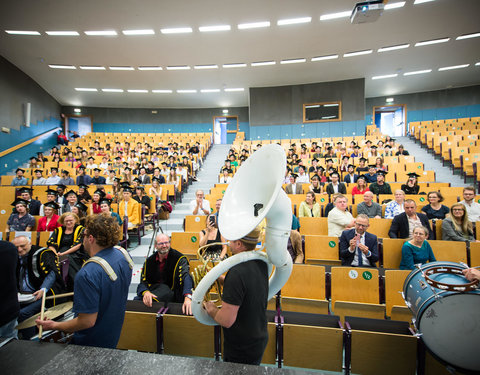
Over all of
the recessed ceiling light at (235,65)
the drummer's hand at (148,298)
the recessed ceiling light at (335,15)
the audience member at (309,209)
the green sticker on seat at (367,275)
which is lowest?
the drummer's hand at (148,298)

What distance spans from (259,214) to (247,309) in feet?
1.52

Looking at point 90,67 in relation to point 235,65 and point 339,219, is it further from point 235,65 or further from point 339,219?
point 339,219

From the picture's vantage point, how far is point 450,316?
1.49 m

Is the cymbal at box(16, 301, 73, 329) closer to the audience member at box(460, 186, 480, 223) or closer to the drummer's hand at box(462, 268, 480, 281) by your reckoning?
the drummer's hand at box(462, 268, 480, 281)

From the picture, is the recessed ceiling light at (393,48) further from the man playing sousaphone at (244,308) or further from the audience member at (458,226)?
the man playing sousaphone at (244,308)

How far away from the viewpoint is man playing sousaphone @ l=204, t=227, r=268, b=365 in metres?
1.15

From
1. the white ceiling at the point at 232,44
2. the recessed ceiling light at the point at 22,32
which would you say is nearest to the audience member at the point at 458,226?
the white ceiling at the point at 232,44

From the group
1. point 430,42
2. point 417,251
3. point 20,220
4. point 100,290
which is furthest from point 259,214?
point 430,42

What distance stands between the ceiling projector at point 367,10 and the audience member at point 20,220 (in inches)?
320

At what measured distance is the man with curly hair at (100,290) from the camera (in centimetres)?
128

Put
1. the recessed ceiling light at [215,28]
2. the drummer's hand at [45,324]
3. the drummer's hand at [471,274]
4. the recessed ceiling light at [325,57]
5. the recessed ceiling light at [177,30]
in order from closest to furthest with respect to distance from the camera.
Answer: the drummer's hand at [45,324] → the drummer's hand at [471,274] → the recessed ceiling light at [215,28] → the recessed ceiling light at [177,30] → the recessed ceiling light at [325,57]

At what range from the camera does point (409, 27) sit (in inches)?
335

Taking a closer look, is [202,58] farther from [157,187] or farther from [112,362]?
[112,362]

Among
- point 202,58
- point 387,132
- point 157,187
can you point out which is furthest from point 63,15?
point 387,132
